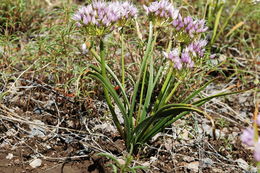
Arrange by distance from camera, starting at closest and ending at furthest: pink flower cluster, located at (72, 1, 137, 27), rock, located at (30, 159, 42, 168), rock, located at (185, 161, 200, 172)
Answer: pink flower cluster, located at (72, 1, 137, 27), rock, located at (30, 159, 42, 168), rock, located at (185, 161, 200, 172)

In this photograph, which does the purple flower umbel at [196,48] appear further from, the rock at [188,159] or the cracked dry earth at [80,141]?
the rock at [188,159]

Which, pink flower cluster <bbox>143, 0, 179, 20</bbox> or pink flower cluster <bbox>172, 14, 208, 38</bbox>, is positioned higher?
pink flower cluster <bbox>143, 0, 179, 20</bbox>

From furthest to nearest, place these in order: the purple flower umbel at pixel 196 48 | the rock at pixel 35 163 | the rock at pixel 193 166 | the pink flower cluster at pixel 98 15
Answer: the rock at pixel 193 166 < the rock at pixel 35 163 < the purple flower umbel at pixel 196 48 < the pink flower cluster at pixel 98 15

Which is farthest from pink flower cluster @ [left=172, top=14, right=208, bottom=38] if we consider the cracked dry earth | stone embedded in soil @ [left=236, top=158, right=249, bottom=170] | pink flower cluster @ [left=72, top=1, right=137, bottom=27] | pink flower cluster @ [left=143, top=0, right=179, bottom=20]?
stone embedded in soil @ [left=236, top=158, right=249, bottom=170]

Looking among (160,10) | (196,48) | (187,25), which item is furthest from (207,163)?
(160,10)

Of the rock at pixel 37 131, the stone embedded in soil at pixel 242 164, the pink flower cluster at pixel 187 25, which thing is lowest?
the stone embedded in soil at pixel 242 164

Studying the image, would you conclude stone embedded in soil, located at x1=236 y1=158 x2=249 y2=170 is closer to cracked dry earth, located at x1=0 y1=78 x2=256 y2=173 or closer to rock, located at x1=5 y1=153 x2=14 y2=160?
cracked dry earth, located at x1=0 y1=78 x2=256 y2=173

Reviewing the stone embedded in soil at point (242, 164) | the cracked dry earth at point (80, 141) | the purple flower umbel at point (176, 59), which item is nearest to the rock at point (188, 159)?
the cracked dry earth at point (80, 141)

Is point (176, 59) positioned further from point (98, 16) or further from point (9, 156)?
point (9, 156)

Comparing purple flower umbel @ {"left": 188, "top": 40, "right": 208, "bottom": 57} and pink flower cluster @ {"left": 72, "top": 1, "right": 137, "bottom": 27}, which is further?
purple flower umbel @ {"left": 188, "top": 40, "right": 208, "bottom": 57}
